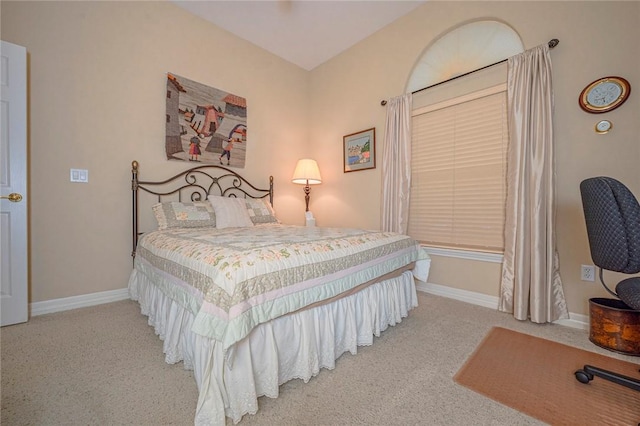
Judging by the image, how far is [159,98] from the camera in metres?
2.71

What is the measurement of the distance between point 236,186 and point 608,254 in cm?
320

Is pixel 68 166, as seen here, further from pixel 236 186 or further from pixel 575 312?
pixel 575 312

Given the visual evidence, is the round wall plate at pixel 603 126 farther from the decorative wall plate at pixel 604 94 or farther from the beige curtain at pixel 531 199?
the beige curtain at pixel 531 199

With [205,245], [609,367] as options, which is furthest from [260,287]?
[609,367]

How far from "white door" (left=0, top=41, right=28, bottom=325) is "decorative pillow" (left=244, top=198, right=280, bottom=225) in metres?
1.73

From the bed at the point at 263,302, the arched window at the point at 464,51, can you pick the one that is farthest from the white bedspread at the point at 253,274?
the arched window at the point at 464,51

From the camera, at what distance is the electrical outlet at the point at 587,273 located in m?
1.94

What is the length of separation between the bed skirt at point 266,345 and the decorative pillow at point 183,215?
56cm

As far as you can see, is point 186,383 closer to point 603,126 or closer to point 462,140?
point 462,140

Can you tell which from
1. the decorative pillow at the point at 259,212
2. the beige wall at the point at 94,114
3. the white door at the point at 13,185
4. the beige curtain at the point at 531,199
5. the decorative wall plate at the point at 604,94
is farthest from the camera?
the decorative pillow at the point at 259,212

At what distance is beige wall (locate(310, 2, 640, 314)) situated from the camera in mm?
1832

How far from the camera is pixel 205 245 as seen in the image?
1476 millimetres

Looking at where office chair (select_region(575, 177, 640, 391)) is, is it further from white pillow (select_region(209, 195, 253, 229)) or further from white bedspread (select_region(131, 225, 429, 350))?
white pillow (select_region(209, 195, 253, 229))

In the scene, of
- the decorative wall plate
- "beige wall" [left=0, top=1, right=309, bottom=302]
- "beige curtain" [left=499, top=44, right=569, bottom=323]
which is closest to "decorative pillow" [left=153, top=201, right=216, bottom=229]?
"beige wall" [left=0, top=1, right=309, bottom=302]
